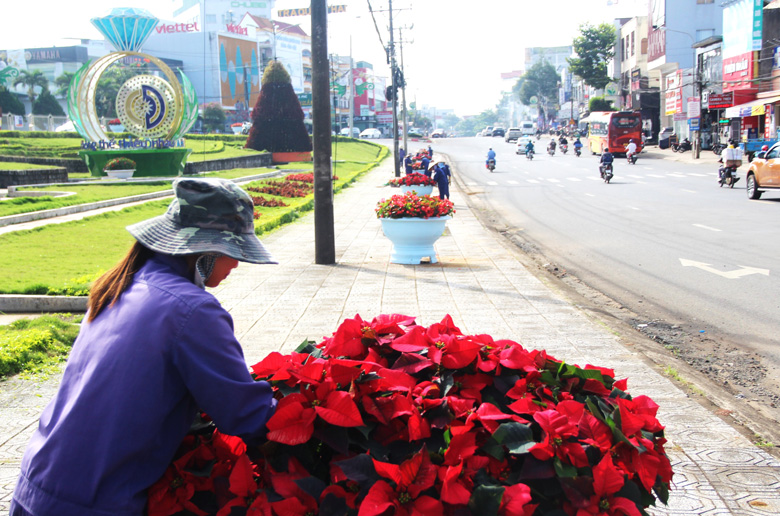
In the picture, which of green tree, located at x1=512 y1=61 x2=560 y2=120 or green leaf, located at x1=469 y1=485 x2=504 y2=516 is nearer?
green leaf, located at x1=469 y1=485 x2=504 y2=516

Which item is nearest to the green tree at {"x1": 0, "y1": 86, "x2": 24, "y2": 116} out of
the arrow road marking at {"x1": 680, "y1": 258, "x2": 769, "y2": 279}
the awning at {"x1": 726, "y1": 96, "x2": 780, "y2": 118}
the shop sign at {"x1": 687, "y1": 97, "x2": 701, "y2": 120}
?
the shop sign at {"x1": 687, "y1": 97, "x2": 701, "y2": 120}

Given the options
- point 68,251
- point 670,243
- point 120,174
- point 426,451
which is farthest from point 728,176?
point 426,451

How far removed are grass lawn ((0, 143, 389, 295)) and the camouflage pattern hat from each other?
20.4 ft

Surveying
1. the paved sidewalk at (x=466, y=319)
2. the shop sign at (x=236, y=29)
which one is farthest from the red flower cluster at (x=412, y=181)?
the shop sign at (x=236, y=29)

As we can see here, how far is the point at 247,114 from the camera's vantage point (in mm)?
95000

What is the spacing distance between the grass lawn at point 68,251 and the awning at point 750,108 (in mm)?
29055

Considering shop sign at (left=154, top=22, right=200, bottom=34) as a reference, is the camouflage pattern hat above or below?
below

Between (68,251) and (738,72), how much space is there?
39.6 metres

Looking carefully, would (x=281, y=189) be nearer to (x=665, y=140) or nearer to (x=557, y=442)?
(x=557, y=442)

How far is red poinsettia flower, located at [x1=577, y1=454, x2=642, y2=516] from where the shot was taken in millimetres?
1813

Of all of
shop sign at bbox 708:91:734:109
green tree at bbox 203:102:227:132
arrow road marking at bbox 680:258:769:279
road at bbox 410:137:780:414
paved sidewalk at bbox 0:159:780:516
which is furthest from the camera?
green tree at bbox 203:102:227:132

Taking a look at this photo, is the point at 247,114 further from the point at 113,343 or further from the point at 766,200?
the point at 113,343

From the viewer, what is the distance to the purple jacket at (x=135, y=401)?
1.82 meters

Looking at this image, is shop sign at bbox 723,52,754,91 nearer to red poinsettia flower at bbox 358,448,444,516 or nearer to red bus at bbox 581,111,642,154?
red bus at bbox 581,111,642,154
